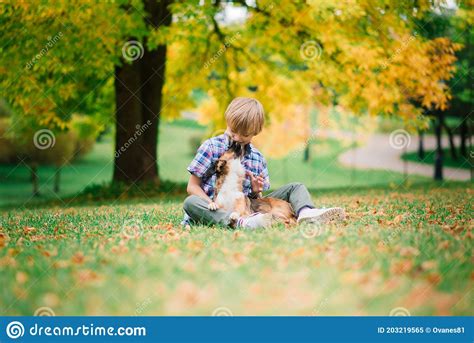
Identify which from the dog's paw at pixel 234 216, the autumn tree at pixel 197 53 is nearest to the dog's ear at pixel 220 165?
the dog's paw at pixel 234 216

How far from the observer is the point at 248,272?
10.9ft

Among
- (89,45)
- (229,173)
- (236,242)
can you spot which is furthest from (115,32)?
(236,242)

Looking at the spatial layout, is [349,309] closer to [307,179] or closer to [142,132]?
[142,132]

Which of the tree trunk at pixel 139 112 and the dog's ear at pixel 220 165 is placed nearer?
the dog's ear at pixel 220 165

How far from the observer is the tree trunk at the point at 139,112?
11711mm

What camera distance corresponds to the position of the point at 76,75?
1080 centimetres

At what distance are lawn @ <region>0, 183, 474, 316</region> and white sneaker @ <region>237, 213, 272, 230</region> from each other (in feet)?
0.59

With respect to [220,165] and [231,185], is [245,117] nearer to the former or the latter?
[220,165]

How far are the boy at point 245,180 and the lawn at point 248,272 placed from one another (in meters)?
0.31

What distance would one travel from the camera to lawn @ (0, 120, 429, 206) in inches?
1086

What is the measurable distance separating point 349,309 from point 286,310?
38cm

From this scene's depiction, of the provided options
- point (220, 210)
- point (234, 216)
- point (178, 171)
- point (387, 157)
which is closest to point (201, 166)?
point (220, 210)

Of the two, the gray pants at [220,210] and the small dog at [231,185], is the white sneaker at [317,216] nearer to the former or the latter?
the gray pants at [220,210]

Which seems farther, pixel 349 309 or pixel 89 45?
pixel 89 45
